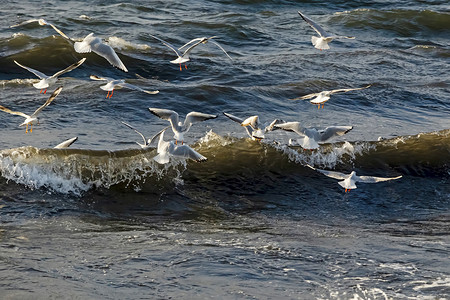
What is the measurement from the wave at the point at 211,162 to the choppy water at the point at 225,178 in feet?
0.07

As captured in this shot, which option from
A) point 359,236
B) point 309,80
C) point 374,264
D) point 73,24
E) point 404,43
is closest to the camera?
point 374,264

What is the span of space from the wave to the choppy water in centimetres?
2

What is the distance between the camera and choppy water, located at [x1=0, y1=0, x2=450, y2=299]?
20.5 ft

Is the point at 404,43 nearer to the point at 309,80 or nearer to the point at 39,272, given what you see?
the point at 309,80

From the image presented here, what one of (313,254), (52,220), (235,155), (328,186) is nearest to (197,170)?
(235,155)

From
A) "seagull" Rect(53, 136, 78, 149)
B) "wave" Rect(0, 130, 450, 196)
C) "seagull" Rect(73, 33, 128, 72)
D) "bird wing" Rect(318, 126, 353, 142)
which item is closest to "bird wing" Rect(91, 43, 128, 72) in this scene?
"seagull" Rect(73, 33, 128, 72)

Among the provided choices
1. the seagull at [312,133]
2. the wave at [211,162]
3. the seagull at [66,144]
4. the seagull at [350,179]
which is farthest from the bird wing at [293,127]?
the seagull at [66,144]

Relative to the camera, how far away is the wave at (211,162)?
30.1ft

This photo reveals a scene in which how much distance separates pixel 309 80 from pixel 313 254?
26.9 ft

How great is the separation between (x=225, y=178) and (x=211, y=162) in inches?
15.4

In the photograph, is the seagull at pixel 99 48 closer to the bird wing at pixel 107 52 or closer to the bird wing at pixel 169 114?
the bird wing at pixel 107 52

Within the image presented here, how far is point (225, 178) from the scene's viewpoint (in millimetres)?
9914

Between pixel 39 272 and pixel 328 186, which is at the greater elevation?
pixel 39 272

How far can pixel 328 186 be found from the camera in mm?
9875
